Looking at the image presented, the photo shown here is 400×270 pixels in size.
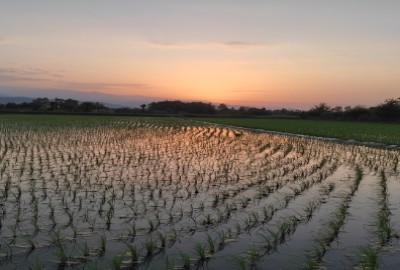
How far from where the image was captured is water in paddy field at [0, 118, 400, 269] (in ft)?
14.0

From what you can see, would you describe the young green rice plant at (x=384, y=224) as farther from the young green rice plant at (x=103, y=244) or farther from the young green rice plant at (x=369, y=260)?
the young green rice plant at (x=103, y=244)

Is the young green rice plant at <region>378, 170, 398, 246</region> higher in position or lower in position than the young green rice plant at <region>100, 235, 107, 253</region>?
higher

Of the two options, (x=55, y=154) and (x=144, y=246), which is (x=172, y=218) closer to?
(x=144, y=246)

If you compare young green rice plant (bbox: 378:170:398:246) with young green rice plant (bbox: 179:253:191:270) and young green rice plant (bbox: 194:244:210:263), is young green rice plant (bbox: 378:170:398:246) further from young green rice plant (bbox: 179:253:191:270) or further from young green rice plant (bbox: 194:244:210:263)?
young green rice plant (bbox: 179:253:191:270)

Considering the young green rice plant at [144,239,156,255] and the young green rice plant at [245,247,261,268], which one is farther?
the young green rice plant at [144,239,156,255]

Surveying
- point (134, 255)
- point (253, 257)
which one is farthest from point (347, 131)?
point (134, 255)

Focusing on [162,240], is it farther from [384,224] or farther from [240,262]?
[384,224]

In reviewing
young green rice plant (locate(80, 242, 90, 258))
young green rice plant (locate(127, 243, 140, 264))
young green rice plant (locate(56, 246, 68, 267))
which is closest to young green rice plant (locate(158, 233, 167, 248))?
young green rice plant (locate(127, 243, 140, 264))

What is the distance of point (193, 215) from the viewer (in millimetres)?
5969

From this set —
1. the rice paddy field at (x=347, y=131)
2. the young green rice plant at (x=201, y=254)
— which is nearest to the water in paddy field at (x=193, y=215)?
the young green rice plant at (x=201, y=254)

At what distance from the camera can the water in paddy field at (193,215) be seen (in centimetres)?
428

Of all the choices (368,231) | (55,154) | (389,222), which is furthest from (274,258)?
(55,154)

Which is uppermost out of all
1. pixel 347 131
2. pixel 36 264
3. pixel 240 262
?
pixel 347 131

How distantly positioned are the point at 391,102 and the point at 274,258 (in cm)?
6126
